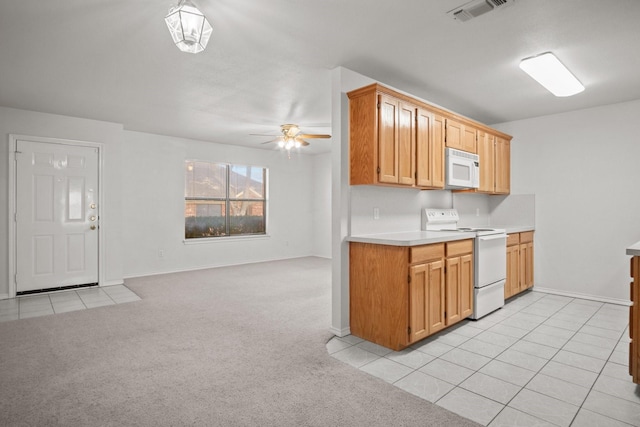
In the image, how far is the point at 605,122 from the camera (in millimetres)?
4332

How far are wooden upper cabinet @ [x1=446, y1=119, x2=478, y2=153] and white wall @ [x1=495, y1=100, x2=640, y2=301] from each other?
4.26 feet

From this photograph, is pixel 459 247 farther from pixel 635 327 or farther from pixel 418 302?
pixel 635 327

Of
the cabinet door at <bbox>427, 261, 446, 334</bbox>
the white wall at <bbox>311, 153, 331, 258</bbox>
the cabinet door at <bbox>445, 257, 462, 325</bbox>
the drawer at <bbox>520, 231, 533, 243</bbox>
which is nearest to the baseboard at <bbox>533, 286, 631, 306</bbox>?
the drawer at <bbox>520, 231, 533, 243</bbox>

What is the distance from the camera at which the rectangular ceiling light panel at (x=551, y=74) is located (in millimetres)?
3039

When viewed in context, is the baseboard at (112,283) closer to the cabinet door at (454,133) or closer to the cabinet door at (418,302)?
the cabinet door at (418,302)

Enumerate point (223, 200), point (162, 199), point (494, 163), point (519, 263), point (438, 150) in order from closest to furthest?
point (438, 150)
point (519, 263)
point (494, 163)
point (162, 199)
point (223, 200)

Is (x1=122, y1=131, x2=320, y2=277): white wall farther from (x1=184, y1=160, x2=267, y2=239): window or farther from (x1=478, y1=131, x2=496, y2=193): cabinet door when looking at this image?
(x1=478, y1=131, x2=496, y2=193): cabinet door

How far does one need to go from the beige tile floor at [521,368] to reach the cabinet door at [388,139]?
1481mm

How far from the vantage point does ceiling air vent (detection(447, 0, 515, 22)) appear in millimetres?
2205

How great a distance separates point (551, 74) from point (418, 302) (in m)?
2.47

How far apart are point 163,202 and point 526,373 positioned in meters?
5.82

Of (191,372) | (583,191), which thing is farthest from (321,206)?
(191,372)

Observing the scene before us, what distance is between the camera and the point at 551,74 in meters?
3.26

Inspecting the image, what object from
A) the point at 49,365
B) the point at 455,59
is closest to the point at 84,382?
the point at 49,365
